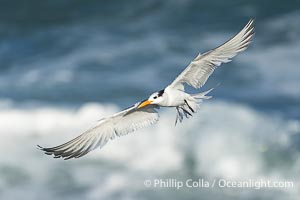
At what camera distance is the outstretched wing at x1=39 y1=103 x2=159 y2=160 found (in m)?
15.0

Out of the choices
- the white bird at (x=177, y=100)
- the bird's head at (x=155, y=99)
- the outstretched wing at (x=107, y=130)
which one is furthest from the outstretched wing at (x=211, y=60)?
the outstretched wing at (x=107, y=130)

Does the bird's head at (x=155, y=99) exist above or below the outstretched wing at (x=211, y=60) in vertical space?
below

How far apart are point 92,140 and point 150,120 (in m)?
1.42

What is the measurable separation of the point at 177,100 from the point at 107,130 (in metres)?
1.75

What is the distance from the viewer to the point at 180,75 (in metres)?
15.1

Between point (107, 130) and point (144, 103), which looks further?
point (107, 130)

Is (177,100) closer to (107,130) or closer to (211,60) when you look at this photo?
(211,60)

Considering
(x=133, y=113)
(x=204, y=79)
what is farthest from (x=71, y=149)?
(x=204, y=79)

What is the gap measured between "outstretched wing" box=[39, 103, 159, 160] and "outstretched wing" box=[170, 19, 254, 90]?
1096 millimetres

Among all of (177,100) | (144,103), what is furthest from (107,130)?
(177,100)

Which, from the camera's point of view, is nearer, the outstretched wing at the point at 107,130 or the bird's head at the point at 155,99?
the bird's head at the point at 155,99

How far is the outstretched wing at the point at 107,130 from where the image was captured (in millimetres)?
15023

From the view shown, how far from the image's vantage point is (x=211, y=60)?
15.3 meters

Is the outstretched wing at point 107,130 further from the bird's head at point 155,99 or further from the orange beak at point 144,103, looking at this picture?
the bird's head at point 155,99
